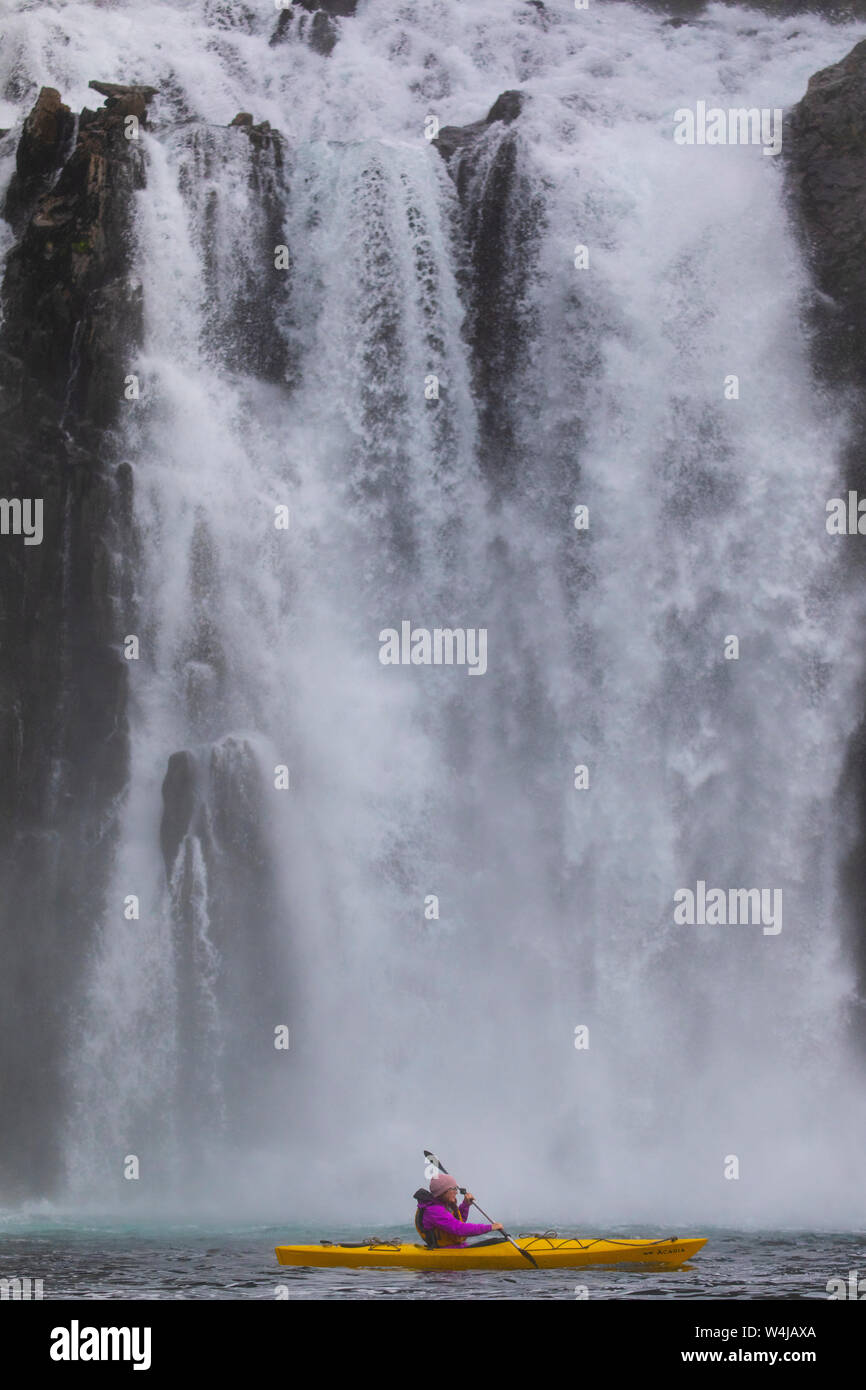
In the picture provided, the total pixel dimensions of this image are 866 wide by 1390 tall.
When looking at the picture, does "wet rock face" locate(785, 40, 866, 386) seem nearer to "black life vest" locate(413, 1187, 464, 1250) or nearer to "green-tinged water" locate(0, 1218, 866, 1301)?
"green-tinged water" locate(0, 1218, 866, 1301)

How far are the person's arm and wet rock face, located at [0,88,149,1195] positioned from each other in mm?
7214

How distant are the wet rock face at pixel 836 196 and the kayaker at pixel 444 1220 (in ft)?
41.9

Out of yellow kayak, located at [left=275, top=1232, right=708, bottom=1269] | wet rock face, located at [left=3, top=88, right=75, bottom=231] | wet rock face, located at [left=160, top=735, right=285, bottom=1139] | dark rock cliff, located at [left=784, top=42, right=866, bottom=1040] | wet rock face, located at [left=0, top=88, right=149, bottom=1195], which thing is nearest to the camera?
yellow kayak, located at [left=275, top=1232, right=708, bottom=1269]

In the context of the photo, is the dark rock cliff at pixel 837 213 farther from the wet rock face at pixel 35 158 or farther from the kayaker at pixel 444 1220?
the kayaker at pixel 444 1220

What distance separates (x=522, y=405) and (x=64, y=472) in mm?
6196

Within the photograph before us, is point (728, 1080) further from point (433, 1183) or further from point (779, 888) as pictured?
point (433, 1183)

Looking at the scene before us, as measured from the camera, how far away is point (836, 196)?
24.2 meters

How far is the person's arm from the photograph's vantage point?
1622 cm

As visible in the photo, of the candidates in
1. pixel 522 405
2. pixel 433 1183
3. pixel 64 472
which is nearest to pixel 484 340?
pixel 522 405

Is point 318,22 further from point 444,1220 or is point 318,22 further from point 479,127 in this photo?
point 444,1220

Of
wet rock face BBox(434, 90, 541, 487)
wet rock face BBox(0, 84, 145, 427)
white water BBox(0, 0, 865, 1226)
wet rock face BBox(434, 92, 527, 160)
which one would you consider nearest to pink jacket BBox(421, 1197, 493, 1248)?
white water BBox(0, 0, 865, 1226)

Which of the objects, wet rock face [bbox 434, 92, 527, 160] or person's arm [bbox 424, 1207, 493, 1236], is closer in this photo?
person's arm [bbox 424, 1207, 493, 1236]

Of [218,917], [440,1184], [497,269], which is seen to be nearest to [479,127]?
A: [497,269]
